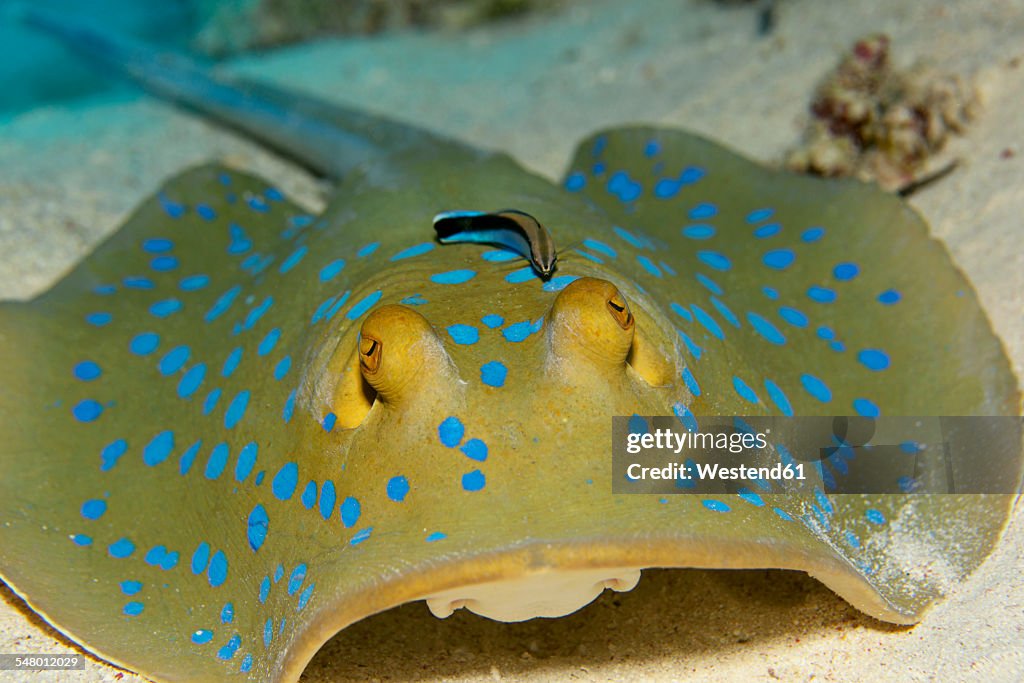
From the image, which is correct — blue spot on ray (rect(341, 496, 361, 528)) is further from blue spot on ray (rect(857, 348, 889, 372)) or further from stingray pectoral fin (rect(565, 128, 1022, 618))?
blue spot on ray (rect(857, 348, 889, 372))

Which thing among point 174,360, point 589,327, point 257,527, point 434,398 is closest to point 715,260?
point 589,327

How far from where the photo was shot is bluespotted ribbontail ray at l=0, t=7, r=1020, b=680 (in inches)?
78.3

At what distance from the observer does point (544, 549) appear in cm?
183

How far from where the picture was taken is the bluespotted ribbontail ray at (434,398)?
1.99 m

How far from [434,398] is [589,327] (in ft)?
1.63

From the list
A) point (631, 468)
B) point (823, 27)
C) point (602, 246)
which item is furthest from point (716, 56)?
point (631, 468)

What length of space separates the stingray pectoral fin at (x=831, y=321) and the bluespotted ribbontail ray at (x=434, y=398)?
1 centimetres

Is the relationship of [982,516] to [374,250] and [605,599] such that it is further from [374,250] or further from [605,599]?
[374,250]

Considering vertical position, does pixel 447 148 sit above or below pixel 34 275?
above

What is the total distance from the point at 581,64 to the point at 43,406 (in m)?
7.26

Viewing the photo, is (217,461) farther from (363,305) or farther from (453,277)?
(453,277)

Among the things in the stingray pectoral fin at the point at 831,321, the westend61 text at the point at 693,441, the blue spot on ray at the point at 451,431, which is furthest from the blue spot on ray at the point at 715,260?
the blue spot on ray at the point at 451,431

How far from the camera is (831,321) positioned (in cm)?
334

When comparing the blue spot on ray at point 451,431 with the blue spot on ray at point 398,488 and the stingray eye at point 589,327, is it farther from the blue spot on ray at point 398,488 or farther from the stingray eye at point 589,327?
the stingray eye at point 589,327
